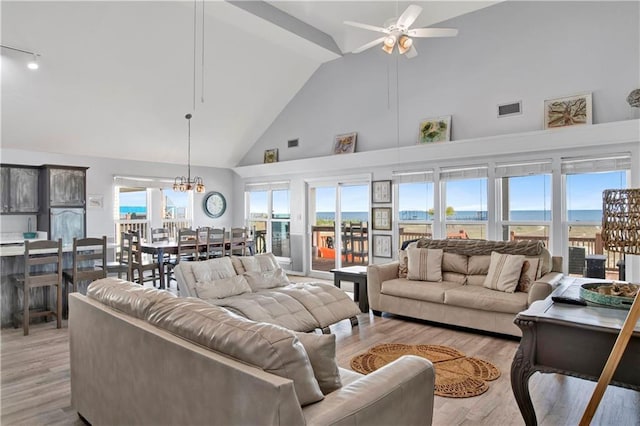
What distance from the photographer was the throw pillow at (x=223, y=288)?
367cm

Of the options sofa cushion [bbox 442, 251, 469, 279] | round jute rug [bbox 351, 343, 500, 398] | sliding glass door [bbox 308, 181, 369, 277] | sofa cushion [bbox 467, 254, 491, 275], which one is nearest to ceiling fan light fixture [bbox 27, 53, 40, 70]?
sliding glass door [bbox 308, 181, 369, 277]

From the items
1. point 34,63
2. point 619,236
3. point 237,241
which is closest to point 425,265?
point 619,236

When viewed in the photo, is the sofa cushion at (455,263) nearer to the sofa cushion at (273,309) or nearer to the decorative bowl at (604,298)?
the sofa cushion at (273,309)

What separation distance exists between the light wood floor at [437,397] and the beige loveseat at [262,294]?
377 mm

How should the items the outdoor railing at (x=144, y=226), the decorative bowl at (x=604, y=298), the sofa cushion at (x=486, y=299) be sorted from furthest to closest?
the outdoor railing at (x=144, y=226)
the sofa cushion at (x=486, y=299)
the decorative bowl at (x=604, y=298)

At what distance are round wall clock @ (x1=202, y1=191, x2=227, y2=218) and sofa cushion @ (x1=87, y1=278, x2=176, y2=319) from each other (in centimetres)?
635

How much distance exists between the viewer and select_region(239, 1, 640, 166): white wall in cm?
468

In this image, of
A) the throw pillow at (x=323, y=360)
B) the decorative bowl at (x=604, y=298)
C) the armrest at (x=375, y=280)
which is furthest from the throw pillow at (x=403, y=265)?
the throw pillow at (x=323, y=360)

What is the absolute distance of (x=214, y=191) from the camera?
29.0 feet

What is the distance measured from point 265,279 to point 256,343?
282cm

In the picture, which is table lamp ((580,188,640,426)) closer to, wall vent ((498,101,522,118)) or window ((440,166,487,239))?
wall vent ((498,101,522,118))

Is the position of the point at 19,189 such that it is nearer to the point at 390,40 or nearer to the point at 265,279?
the point at 265,279

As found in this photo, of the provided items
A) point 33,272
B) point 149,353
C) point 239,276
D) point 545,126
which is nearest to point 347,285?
point 239,276

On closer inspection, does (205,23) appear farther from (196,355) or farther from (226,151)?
(196,355)
